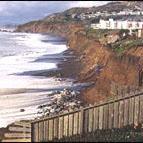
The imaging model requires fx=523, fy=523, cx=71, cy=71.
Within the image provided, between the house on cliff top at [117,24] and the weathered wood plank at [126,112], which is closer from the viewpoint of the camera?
the weathered wood plank at [126,112]

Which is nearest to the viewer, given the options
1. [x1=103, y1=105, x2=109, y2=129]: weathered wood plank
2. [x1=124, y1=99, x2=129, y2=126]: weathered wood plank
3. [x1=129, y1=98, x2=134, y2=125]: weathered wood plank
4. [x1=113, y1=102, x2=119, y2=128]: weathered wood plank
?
[x1=103, y1=105, x2=109, y2=129]: weathered wood plank

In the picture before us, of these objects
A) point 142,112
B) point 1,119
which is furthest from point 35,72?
point 142,112

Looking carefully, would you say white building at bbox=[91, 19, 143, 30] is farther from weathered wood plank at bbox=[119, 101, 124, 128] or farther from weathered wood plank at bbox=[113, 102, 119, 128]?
weathered wood plank at bbox=[113, 102, 119, 128]

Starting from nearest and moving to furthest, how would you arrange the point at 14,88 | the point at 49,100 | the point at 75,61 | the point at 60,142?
the point at 60,142 → the point at 49,100 → the point at 14,88 → the point at 75,61

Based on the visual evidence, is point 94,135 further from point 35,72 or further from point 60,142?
point 35,72

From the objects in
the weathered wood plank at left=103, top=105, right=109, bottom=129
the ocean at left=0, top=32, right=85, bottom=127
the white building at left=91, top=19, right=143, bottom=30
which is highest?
the weathered wood plank at left=103, top=105, right=109, bottom=129

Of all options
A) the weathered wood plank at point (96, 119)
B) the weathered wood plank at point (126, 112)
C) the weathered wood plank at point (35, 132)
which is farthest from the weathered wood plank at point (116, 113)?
the weathered wood plank at point (35, 132)

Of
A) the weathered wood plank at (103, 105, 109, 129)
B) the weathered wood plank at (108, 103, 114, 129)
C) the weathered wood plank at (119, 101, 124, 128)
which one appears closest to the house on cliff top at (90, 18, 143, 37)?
the weathered wood plank at (119, 101, 124, 128)

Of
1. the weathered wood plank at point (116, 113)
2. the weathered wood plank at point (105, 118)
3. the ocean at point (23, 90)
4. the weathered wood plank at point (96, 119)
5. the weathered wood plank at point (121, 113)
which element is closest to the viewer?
the weathered wood plank at point (96, 119)

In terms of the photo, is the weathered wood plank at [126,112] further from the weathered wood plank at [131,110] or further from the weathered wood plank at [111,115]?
the weathered wood plank at [111,115]
